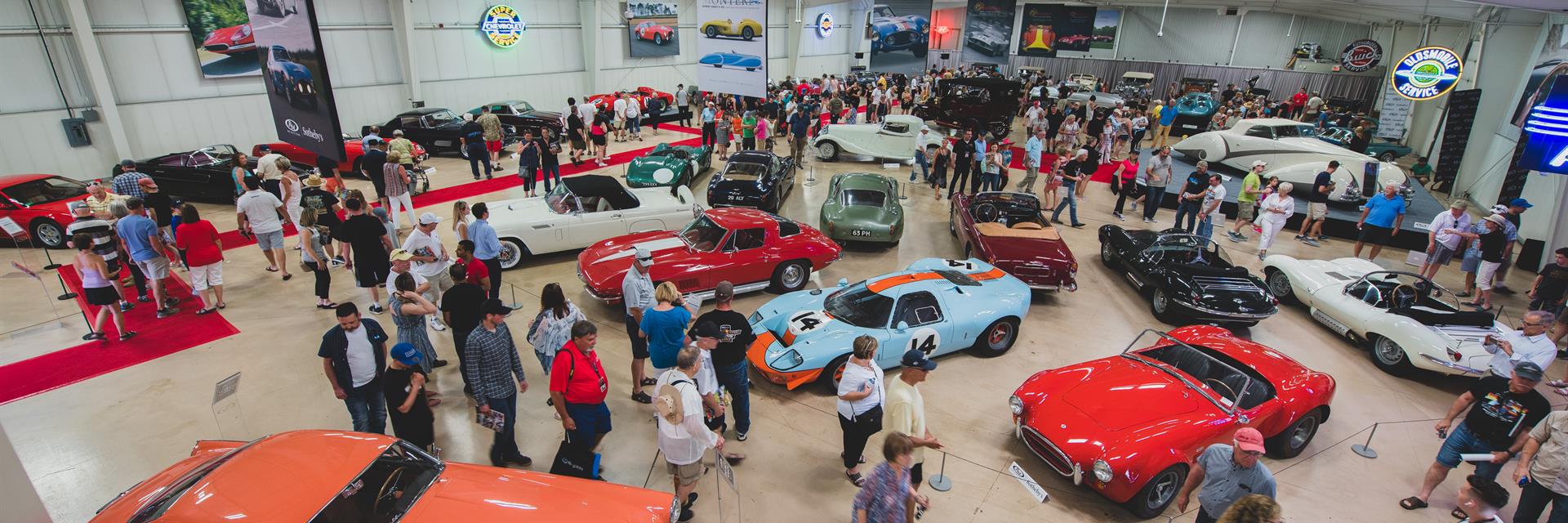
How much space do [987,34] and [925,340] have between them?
26.7m

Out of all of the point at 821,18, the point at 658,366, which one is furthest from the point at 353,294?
the point at 821,18

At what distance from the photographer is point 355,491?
11.2 feet

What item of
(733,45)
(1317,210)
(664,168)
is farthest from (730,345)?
(1317,210)

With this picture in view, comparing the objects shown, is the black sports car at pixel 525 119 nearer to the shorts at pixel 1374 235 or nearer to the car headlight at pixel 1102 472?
the car headlight at pixel 1102 472

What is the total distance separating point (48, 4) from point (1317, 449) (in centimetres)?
2117

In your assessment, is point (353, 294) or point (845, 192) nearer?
point (353, 294)

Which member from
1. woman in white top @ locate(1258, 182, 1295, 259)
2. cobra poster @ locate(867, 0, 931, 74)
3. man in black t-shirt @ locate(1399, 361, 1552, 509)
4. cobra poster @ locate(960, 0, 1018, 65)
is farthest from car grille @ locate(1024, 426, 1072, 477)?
cobra poster @ locate(960, 0, 1018, 65)

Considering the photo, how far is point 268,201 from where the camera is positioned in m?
8.11

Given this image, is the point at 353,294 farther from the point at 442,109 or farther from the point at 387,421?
the point at 442,109

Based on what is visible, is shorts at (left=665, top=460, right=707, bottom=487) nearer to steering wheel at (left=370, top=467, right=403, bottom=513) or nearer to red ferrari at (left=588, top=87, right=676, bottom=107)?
steering wheel at (left=370, top=467, right=403, bottom=513)

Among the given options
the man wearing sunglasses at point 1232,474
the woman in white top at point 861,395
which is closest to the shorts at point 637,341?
the woman in white top at point 861,395

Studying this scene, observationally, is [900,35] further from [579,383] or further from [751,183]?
[579,383]

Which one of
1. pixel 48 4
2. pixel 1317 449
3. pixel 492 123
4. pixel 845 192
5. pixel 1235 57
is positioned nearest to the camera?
pixel 1317 449

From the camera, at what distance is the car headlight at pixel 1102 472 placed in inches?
184
